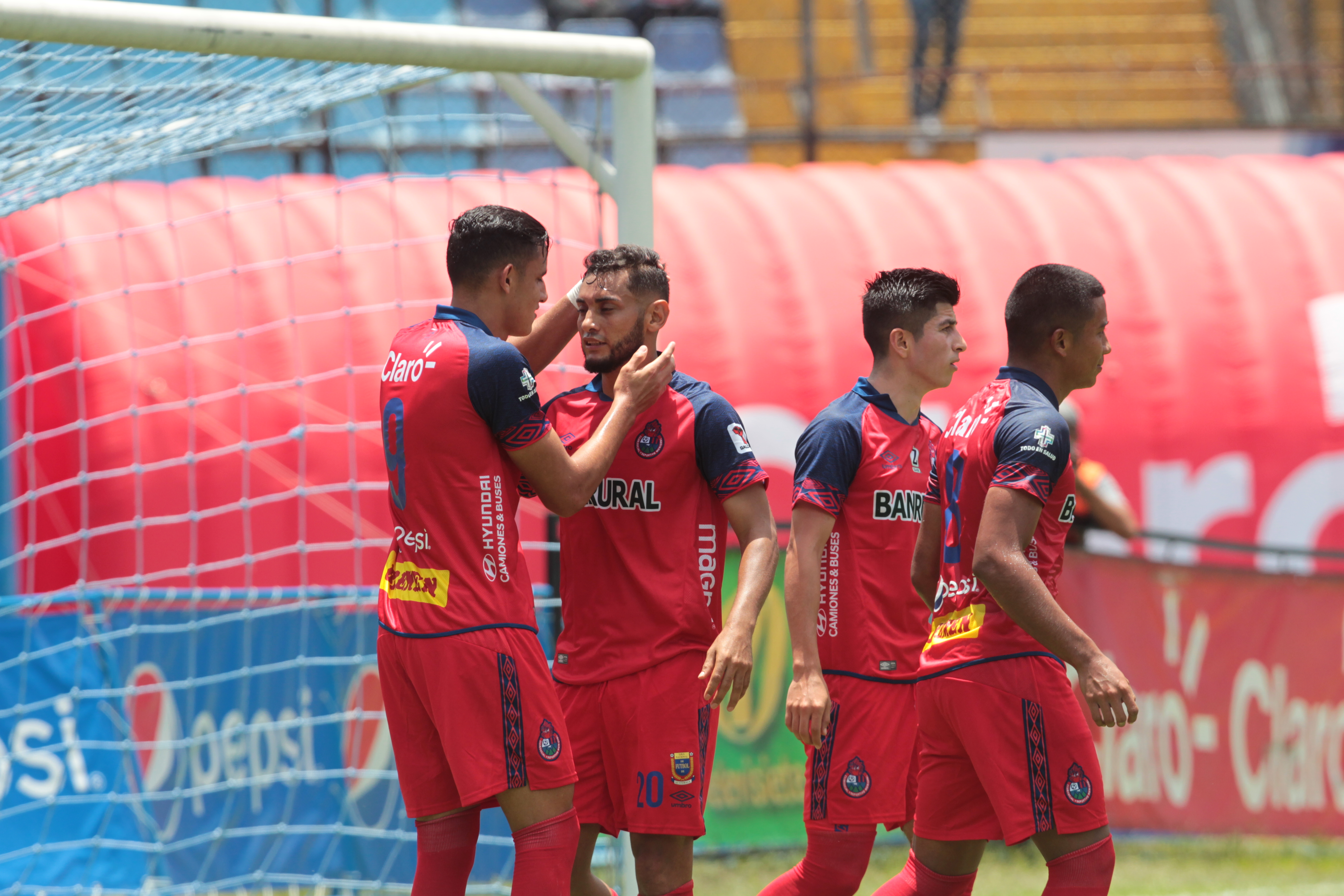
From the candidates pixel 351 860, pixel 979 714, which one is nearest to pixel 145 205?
pixel 351 860

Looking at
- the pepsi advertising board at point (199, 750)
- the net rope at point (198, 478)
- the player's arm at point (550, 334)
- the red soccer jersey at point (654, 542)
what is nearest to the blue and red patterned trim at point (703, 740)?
the red soccer jersey at point (654, 542)

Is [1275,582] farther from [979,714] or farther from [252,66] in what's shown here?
[252,66]

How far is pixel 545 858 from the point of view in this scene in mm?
3727

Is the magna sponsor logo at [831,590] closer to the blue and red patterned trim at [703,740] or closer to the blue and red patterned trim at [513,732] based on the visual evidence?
the blue and red patterned trim at [703,740]

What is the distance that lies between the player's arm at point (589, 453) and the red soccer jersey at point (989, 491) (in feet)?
2.85

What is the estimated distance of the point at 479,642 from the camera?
3.74 meters

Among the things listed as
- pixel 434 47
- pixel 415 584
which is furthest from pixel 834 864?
pixel 434 47

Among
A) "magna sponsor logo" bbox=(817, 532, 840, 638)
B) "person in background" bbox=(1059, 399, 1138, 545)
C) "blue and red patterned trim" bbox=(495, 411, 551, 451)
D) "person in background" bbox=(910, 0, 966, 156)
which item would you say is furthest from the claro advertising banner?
"person in background" bbox=(910, 0, 966, 156)

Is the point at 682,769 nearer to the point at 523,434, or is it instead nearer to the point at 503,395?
the point at 523,434

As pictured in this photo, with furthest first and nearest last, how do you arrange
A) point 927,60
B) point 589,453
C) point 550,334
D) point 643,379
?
point 927,60 < point 550,334 < point 643,379 < point 589,453

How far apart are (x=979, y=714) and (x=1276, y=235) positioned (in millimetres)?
6288

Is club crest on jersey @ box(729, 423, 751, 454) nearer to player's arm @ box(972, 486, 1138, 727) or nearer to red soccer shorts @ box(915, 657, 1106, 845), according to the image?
player's arm @ box(972, 486, 1138, 727)

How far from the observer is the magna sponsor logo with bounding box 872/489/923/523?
454cm

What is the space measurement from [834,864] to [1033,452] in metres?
1.44
